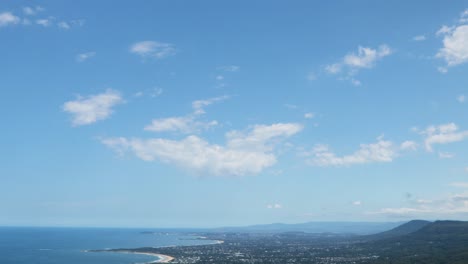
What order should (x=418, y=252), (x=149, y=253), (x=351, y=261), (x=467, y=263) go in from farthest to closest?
(x=149, y=253) → (x=418, y=252) → (x=351, y=261) → (x=467, y=263)

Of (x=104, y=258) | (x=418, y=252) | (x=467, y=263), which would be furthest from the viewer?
(x=104, y=258)

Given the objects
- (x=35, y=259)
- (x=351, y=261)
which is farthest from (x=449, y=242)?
(x=35, y=259)

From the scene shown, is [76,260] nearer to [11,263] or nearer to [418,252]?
[11,263]

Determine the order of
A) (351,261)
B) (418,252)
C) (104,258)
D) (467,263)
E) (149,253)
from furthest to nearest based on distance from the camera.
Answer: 1. (149,253)
2. (104,258)
3. (418,252)
4. (351,261)
5. (467,263)

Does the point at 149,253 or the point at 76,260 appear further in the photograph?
the point at 149,253

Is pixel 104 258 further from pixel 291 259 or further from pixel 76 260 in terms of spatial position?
pixel 291 259

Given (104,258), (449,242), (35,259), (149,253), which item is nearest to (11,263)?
Result: (35,259)

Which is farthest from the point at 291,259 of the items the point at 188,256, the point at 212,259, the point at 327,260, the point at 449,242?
the point at 449,242

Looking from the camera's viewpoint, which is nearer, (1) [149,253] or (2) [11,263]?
(2) [11,263]

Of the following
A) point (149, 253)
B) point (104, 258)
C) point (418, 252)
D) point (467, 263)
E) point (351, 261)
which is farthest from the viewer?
point (149, 253)
